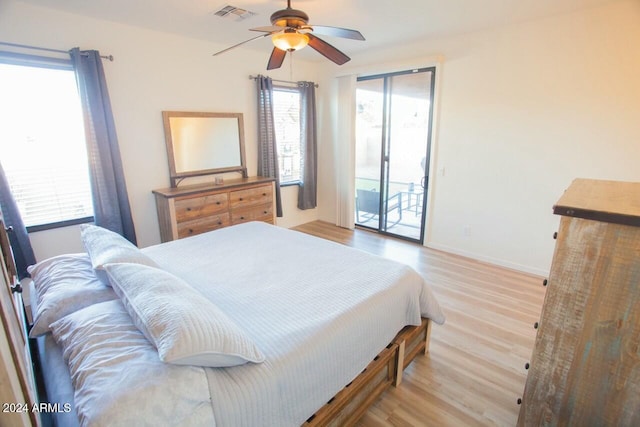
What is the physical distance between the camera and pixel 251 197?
3.92m

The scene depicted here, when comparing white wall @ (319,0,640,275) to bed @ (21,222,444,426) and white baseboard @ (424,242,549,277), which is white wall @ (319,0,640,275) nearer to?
white baseboard @ (424,242,549,277)

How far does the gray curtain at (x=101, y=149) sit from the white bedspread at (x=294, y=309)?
42.6 inches

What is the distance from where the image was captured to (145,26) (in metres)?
3.09

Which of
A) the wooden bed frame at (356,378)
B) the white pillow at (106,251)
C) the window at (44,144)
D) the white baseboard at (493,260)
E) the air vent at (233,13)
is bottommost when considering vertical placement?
the white baseboard at (493,260)

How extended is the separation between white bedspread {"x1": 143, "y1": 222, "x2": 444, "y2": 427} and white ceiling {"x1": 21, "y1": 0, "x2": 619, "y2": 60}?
195 centimetres

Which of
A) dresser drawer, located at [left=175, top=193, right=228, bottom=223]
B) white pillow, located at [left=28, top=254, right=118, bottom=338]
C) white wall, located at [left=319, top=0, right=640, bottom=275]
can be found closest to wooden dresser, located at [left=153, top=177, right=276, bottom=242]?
dresser drawer, located at [left=175, top=193, right=228, bottom=223]

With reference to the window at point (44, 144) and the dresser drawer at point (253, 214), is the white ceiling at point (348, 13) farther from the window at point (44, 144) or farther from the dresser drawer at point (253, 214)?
the dresser drawer at point (253, 214)

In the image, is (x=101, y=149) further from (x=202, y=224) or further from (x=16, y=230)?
(x=202, y=224)

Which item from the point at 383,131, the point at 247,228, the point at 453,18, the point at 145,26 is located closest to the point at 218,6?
the point at 145,26

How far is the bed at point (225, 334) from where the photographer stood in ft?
3.21

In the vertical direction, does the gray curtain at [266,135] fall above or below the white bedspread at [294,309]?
above

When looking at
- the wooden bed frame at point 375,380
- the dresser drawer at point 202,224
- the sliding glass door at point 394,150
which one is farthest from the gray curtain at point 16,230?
the sliding glass door at point 394,150

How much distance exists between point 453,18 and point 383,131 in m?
1.68

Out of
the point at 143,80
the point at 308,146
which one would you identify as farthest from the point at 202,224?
the point at 308,146
